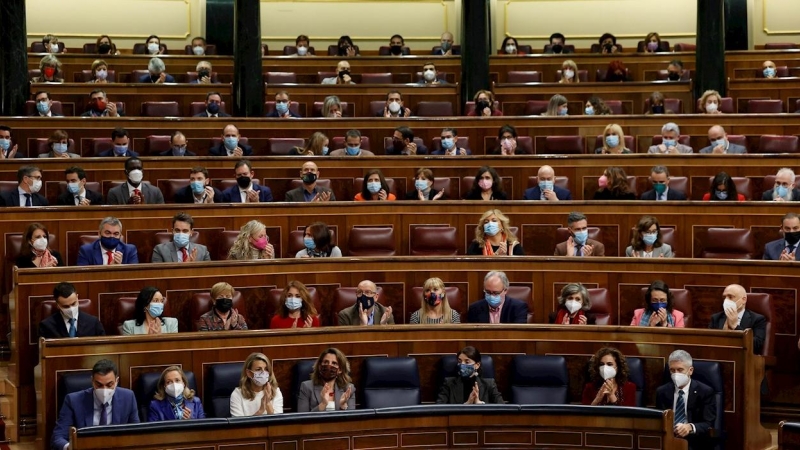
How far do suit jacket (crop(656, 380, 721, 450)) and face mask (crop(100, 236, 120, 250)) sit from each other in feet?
9.41

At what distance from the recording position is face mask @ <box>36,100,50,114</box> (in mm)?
9273

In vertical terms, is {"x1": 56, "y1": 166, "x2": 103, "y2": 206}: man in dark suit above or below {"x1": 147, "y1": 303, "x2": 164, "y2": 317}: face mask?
above

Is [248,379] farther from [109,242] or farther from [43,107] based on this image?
[43,107]

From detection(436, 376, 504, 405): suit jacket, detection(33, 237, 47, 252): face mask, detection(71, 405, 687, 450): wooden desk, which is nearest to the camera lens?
detection(71, 405, 687, 450): wooden desk

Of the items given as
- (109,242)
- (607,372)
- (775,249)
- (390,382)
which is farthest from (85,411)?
(775,249)

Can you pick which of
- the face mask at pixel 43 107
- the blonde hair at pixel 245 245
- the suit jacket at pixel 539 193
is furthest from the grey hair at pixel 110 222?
the face mask at pixel 43 107

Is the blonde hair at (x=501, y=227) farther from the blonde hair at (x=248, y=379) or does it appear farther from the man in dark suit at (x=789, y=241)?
the blonde hair at (x=248, y=379)

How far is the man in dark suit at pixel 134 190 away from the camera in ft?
25.7

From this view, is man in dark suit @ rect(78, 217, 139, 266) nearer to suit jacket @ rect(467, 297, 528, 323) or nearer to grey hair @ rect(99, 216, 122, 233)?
grey hair @ rect(99, 216, 122, 233)

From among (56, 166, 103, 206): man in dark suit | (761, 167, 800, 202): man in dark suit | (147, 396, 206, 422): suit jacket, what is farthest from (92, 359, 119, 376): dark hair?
(761, 167, 800, 202): man in dark suit

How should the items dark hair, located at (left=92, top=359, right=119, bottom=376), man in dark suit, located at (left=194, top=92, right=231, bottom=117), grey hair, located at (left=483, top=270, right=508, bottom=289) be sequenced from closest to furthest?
dark hair, located at (left=92, top=359, right=119, bottom=376)
grey hair, located at (left=483, top=270, right=508, bottom=289)
man in dark suit, located at (left=194, top=92, right=231, bottom=117)

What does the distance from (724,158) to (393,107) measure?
238 centimetres

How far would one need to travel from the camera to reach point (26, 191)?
7.64 metres

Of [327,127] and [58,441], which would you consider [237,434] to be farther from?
[327,127]
